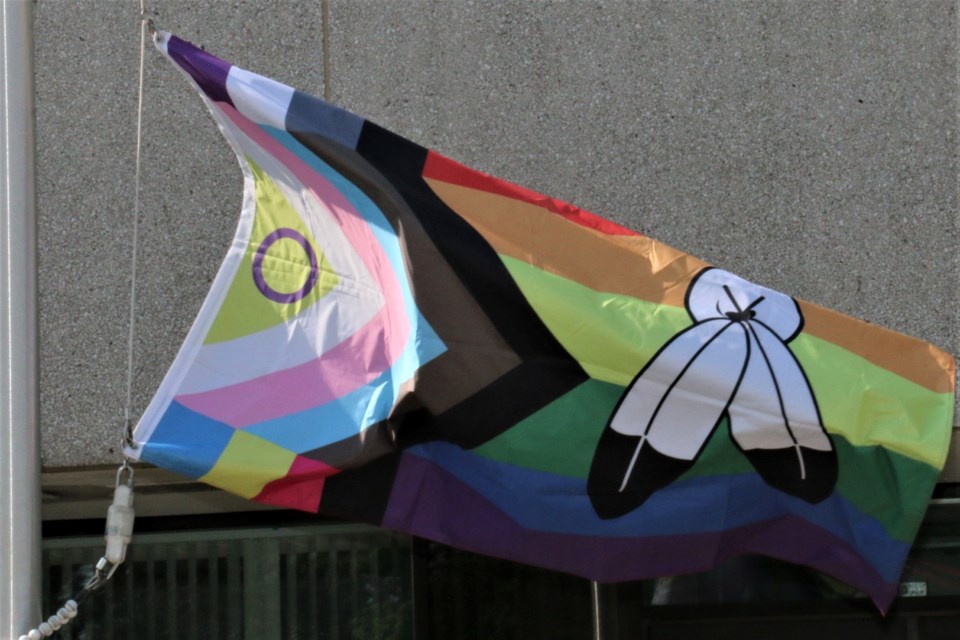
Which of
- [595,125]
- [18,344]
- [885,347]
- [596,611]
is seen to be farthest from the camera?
[596,611]

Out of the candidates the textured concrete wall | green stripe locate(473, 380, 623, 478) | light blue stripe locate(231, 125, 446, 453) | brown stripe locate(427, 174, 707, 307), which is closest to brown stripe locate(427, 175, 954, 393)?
brown stripe locate(427, 174, 707, 307)

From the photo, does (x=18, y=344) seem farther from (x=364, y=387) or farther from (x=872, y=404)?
(x=872, y=404)

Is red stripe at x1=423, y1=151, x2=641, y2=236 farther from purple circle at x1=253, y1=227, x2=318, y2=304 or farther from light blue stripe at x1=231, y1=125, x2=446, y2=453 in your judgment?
purple circle at x1=253, y1=227, x2=318, y2=304

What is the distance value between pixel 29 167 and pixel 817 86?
10.00 feet

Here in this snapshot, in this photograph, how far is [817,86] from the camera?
5.19 meters

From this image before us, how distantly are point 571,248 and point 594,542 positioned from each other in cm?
96

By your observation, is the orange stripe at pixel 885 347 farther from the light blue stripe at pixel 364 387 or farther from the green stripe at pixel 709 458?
the light blue stripe at pixel 364 387

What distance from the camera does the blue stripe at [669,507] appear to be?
420cm

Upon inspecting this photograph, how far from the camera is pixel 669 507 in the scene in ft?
14.2

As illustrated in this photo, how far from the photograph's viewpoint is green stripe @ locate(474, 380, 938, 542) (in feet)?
13.7

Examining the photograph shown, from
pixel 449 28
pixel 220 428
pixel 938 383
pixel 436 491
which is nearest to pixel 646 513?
pixel 436 491

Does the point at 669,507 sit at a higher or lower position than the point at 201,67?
lower

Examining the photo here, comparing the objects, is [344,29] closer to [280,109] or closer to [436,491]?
[280,109]

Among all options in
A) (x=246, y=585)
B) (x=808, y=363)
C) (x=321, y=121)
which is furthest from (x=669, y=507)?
(x=246, y=585)
